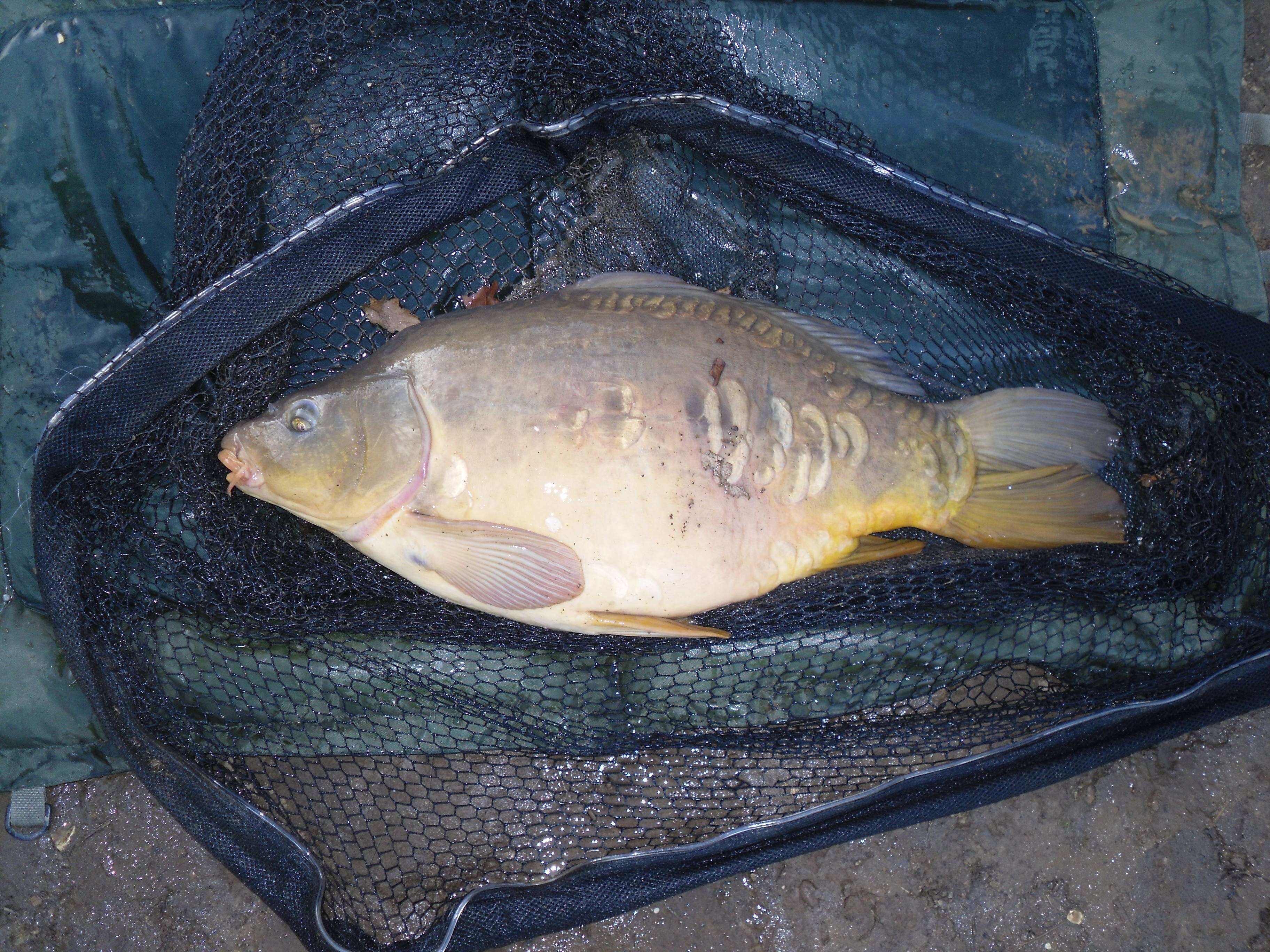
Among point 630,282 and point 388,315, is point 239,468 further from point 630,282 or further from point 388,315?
point 630,282

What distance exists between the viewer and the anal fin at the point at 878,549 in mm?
1834

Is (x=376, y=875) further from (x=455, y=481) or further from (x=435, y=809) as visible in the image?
(x=455, y=481)

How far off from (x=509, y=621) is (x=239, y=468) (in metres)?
0.66

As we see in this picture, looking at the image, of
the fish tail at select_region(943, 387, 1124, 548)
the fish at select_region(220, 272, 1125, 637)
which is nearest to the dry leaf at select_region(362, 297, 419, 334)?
the fish at select_region(220, 272, 1125, 637)

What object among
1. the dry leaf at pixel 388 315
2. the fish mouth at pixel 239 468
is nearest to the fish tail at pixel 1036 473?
the dry leaf at pixel 388 315

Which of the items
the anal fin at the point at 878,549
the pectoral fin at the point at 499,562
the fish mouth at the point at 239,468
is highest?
the fish mouth at the point at 239,468

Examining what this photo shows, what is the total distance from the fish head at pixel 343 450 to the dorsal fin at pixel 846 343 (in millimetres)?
481

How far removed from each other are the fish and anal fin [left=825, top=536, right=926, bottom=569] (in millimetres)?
83

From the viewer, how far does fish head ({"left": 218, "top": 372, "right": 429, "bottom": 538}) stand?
1622 mm

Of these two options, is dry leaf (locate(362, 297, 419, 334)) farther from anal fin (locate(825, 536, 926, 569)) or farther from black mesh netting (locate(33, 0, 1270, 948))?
anal fin (locate(825, 536, 926, 569))

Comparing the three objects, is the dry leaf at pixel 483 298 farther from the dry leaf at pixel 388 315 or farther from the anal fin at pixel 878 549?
the anal fin at pixel 878 549

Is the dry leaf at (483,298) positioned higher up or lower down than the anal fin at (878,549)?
higher up

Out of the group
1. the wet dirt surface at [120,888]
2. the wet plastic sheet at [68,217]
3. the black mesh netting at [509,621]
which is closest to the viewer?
the black mesh netting at [509,621]

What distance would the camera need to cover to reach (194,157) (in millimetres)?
1787
